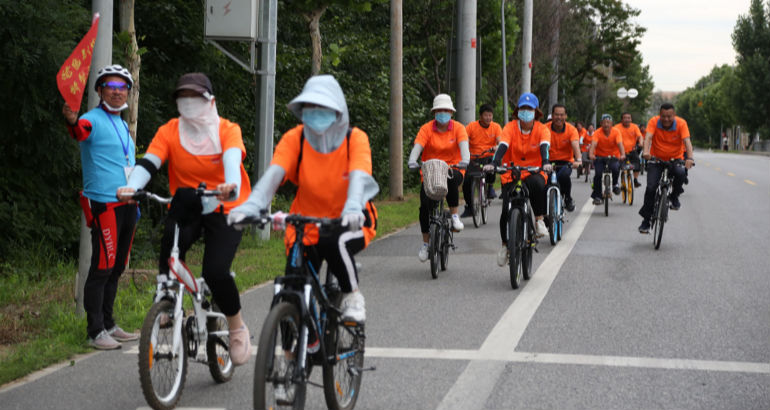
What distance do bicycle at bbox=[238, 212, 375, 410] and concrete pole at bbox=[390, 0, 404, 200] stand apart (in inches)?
594

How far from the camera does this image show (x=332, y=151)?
4809mm

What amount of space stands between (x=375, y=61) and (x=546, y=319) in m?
16.6

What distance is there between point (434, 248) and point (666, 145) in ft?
15.0

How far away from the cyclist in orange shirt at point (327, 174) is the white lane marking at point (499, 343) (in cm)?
87

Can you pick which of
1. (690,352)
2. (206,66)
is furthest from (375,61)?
(690,352)

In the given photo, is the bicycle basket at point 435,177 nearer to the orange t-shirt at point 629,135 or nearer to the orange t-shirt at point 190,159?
the orange t-shirt at point 190,159

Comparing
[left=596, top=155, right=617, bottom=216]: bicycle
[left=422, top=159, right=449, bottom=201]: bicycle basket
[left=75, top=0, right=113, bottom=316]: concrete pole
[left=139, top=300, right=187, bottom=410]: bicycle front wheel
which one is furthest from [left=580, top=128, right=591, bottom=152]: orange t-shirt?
[left=139, top=300, right=187, bottom=410]: bicycle front wheel

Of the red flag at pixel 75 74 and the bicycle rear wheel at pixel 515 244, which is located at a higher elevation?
the red flag at pixel 75 74

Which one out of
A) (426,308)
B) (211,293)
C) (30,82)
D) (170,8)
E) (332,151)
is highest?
(170,8)

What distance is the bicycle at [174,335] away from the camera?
4766mm

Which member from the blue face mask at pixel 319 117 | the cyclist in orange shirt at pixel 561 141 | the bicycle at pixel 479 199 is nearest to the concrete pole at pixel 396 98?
the bicycle at pixel 479 199

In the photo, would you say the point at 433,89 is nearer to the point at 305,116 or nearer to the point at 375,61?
the point at 375,61

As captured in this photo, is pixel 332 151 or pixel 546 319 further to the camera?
pixel 546 319

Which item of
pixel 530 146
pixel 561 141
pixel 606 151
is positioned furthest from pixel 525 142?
pixel 606 151
